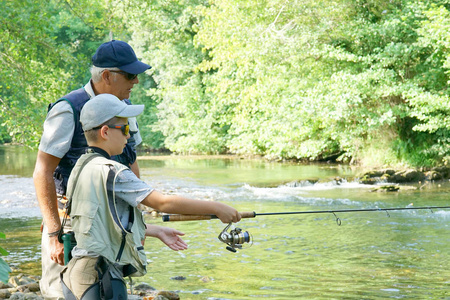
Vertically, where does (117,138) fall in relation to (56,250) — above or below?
above

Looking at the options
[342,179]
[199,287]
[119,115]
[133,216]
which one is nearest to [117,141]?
[119,115]

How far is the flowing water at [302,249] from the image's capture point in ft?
19.7

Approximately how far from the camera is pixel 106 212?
2457 mm

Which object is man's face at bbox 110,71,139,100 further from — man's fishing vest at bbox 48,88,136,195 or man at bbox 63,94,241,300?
man at bbox 63,94,241,300

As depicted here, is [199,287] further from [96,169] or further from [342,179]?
[342,179]

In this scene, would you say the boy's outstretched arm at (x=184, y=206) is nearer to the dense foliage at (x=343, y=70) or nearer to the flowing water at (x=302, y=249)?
the flowing water at (x=302, y=249)

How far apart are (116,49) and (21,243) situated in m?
6.10

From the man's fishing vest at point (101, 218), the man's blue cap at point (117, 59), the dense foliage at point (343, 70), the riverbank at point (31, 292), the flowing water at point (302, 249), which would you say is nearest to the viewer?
the man's fishing vest at point (101, 218)

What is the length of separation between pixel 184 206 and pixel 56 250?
27.3 inches

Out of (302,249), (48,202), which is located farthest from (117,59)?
(302,249)

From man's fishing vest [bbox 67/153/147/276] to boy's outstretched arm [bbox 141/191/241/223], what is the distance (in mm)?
131

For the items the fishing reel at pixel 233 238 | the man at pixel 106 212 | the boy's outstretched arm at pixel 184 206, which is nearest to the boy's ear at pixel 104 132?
the man at pixel 106 212

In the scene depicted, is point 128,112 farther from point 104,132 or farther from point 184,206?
point 184,206

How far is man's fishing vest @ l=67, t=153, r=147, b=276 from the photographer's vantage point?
243 centimetres
